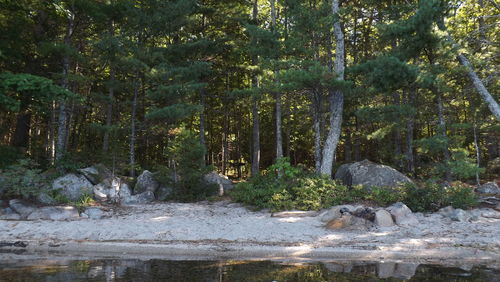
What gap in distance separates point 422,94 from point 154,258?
1367cm

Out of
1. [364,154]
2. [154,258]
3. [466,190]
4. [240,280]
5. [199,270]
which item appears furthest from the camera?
[364,154]

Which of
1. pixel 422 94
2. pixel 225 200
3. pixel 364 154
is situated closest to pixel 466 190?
pixel 422 94

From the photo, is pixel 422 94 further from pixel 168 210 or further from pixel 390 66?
pixel 168 210

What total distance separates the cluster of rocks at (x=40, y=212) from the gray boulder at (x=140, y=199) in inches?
76.0

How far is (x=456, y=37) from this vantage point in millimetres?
12773

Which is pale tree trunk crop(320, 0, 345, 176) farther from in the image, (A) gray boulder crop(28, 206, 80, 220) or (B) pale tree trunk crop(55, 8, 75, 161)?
(B) pale tree trunk crop(55, 8, 75, 161)

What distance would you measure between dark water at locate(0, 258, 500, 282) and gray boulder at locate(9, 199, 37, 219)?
381cm

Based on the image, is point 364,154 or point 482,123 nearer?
point 482,123

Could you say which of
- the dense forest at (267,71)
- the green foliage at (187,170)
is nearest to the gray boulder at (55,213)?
the dense forest at (267,71)

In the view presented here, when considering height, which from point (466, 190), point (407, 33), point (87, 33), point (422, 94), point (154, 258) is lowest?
point (154, 258)

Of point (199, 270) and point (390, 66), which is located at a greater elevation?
point (390, 66)

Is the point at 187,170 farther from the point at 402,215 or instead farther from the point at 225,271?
the point at 402,215

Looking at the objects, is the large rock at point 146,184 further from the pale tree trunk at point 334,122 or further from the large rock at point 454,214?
the large rock at point 454,214

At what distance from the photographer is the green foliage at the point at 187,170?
1280 cm
